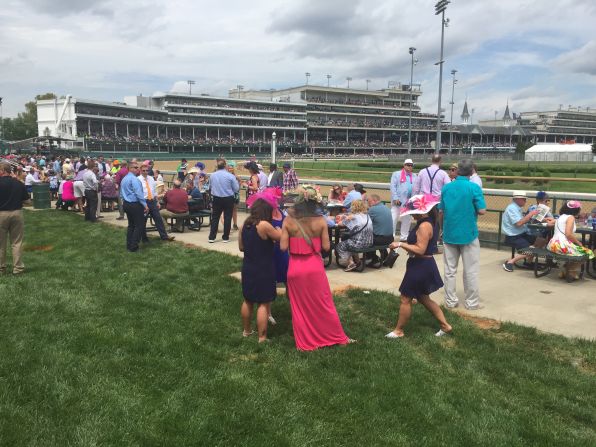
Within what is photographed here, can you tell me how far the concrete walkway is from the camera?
19.3ft

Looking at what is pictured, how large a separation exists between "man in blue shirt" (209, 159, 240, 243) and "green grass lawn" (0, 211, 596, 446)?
396cm

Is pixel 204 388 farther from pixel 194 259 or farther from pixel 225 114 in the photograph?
pixel 225 114

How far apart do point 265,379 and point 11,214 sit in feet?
19.1

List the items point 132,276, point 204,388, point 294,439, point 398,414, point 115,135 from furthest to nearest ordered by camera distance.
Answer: point 115,135, point 132,276, point 204,388, point 398,414, point 294,439

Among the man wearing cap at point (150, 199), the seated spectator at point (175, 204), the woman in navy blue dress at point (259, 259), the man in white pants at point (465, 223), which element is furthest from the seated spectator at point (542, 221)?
the seated spectator at point (175, 204)

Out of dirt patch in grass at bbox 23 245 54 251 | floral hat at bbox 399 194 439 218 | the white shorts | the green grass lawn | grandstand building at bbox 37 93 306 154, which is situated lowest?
the green grass lawn

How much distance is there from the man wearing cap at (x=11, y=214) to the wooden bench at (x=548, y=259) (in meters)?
8.05

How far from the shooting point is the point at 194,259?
29.7 ft

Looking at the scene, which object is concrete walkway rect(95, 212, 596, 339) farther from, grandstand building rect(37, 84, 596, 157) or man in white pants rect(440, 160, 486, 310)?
grandstand building rect(37, 84, 596, 157)

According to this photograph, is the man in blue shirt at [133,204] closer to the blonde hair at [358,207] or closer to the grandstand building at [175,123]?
the blonde hair at [358,207]

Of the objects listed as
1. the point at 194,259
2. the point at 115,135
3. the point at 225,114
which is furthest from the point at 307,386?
the point at 225,114

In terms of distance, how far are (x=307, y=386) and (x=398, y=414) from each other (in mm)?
817

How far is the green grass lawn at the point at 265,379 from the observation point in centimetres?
362

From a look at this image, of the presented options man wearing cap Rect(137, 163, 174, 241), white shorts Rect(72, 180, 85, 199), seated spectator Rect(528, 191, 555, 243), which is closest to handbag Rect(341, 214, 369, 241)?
seated spectator Rect(528, 191, 555, 243)
